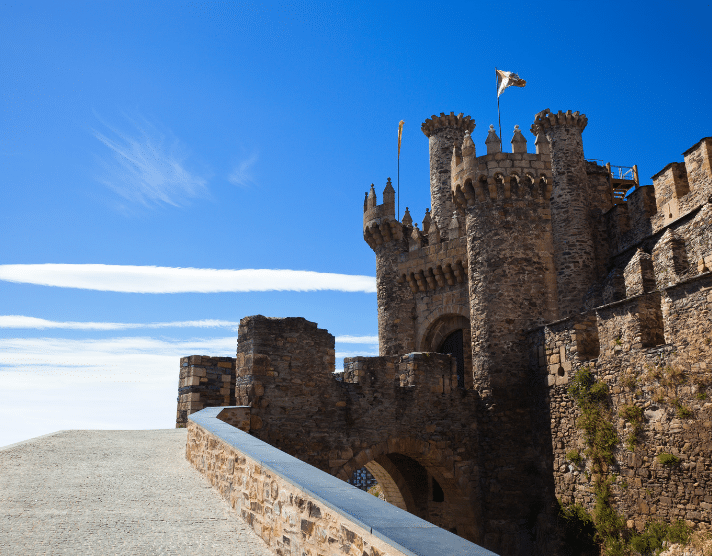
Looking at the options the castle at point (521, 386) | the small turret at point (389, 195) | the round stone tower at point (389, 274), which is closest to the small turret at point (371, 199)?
the round stone tower at point (389, 274)

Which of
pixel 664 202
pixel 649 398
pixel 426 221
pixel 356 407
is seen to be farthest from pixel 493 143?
pixel 649 398

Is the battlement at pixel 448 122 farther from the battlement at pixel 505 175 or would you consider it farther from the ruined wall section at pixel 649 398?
the ruined wall section at pixel 649 398

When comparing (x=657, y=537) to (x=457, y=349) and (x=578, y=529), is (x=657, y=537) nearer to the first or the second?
(x=578, y=529)

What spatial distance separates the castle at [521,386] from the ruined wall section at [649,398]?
0.03 m

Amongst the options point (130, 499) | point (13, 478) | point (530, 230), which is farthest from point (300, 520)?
point (530, 230)

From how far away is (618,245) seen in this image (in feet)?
70.1

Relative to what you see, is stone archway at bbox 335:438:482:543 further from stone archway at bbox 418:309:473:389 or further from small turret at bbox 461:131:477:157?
small turret at bbox 461:131:477:157

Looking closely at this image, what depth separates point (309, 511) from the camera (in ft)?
13.6

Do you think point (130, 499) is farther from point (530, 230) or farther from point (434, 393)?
point (530, 230)

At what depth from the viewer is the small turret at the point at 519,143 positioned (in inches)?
607

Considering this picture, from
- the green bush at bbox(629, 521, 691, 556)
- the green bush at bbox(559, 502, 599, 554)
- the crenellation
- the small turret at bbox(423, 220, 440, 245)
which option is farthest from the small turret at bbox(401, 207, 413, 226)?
the green bush at bbox(629, 521, 691, 556)

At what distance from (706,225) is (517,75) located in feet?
25.8

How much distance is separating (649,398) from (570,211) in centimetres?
1308

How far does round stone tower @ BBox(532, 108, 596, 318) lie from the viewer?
21.6 meters
